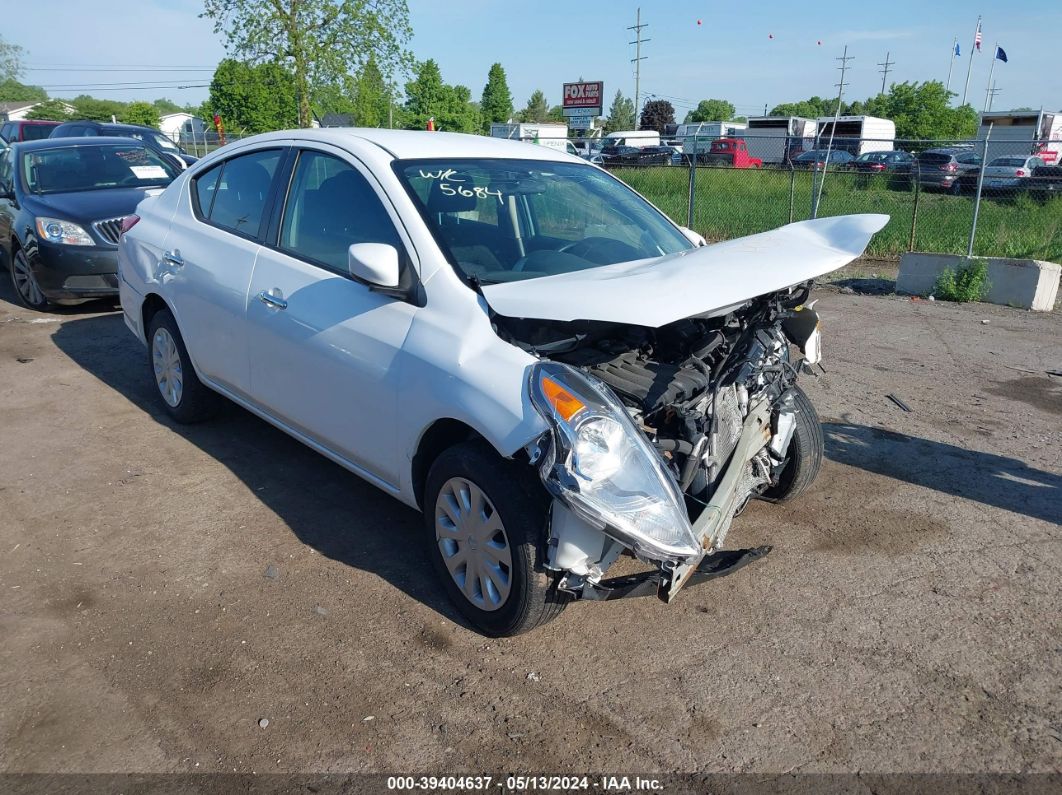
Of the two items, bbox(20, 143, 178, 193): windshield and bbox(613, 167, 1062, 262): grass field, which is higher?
bbox(20, 143, 178, 193): windshield

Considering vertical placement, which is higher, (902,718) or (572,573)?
(572,573)

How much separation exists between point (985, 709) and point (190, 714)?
2795 mm

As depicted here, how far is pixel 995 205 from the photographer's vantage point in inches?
531

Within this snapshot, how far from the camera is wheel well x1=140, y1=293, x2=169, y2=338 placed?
5.42 m

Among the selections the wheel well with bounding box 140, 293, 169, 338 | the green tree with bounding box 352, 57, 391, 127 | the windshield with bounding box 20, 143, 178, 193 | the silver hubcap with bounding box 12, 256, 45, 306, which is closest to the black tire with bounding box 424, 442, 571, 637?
the wheel well with bounding box 140, 293, 169, 338

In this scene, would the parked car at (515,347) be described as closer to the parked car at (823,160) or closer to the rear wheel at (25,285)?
the rear wheel at (25,285)

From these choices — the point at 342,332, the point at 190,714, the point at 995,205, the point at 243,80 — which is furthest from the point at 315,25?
the point at 190,714

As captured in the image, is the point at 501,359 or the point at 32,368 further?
the point at 32,368

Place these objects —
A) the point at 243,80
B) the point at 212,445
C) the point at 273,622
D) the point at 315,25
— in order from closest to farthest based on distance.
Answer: the point at 273,622
the point at 212,445
the point at 315,25
the point at 243,80

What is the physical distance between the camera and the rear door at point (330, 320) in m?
3.60

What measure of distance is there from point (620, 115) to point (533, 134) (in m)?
79.2

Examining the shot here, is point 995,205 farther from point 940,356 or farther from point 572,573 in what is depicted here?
point 572,573

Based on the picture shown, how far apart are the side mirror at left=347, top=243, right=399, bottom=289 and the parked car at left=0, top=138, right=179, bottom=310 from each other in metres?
6.20

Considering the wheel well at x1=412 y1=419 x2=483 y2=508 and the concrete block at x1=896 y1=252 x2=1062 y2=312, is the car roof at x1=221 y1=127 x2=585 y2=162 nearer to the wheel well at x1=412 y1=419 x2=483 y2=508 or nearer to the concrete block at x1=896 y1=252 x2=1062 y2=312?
the wheel well at x1=412 y1=419 x2=483 y2=508
